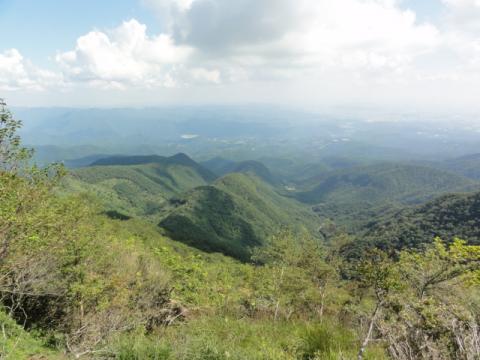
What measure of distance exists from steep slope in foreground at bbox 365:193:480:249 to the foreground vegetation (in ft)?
341

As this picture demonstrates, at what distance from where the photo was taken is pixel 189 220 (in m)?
134

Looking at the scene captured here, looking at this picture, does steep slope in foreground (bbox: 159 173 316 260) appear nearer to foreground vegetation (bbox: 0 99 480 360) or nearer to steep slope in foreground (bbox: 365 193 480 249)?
steep slope in foreground (bbox: 365 193 480 249)

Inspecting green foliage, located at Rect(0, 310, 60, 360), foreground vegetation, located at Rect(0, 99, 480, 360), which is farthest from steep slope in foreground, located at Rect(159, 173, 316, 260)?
green foliage, located at Rect(0, 310, 60, 360)

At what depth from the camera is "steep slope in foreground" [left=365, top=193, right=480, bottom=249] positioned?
104 meters

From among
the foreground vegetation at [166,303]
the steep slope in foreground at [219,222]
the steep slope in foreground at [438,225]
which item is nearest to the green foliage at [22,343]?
the foreground vegetation at [166,303]

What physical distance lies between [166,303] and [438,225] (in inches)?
5287

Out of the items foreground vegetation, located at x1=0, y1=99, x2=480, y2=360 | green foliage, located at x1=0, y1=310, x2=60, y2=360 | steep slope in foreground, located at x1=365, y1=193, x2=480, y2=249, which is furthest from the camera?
steep slope in foreground, located at x1=365, y1=193, x2=480, y2=249

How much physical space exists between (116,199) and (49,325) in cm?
18176

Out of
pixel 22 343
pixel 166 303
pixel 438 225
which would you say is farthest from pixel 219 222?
pixel 22 343

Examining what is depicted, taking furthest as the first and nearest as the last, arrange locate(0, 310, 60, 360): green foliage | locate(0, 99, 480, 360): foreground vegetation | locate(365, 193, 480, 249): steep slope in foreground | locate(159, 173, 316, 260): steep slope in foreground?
locate(159, 173, 316, 260): steep slope in foreground
locate(365, 193, 480, 249): steep slope in foreground
locate(0, 310, 60, 360): green foliage
locate(0, 99, 480, 360): foreground vegetation

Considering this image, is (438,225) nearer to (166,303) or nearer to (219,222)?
(219,222)

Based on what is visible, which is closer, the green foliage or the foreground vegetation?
the foreground vegetation

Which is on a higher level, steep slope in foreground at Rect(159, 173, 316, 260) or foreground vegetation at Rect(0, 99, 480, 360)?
foreground vegetation at Rect(0, 99, 480, 360)

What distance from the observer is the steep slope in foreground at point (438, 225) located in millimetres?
104188
